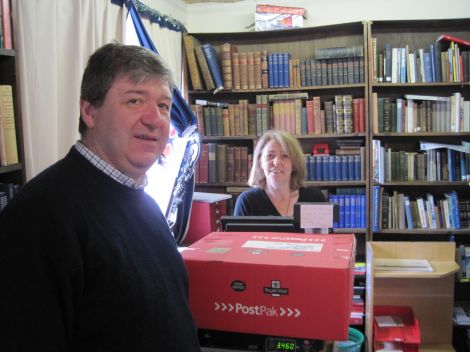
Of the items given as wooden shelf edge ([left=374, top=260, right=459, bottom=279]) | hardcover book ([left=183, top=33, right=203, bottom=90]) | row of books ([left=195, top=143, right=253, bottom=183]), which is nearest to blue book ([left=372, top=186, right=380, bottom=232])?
wooden shelf edge ([left=374, top=260, right=459, bottom=279])

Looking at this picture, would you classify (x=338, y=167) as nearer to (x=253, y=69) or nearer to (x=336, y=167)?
(x=336, y=167)

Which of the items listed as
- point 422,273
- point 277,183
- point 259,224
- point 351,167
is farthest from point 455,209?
point 259,224

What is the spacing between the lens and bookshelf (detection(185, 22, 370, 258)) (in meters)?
3.35

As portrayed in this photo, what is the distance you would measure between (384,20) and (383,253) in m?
1.84

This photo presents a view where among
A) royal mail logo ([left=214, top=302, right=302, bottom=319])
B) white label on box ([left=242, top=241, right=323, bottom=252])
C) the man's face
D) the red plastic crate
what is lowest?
the red plastic crate

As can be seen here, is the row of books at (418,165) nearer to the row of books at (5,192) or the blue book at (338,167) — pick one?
the blue book at (338,167)

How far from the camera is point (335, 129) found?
339 cm

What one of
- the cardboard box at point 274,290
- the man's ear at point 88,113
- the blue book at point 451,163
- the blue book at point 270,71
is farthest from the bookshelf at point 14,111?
the blue book at point 451,163

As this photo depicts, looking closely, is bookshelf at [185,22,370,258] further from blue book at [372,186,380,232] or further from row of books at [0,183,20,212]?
row of books at [0,183,20,212]

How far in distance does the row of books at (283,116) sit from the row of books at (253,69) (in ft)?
0.42

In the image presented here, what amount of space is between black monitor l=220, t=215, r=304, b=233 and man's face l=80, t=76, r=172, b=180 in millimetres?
478

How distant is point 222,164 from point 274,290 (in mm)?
2620

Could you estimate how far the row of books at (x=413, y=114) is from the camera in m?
3.26

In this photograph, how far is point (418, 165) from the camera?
10.9 ft
